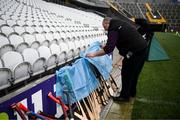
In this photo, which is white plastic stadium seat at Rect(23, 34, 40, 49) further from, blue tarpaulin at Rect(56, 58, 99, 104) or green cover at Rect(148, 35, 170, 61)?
green cover at Rect(148, 35, 170, 61)

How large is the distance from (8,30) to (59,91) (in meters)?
2.57

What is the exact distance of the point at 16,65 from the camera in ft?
9.94

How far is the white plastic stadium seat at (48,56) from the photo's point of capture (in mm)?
3884

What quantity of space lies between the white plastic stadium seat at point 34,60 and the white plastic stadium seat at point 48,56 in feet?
0.60

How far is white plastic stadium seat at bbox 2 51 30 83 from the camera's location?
9.82 ft

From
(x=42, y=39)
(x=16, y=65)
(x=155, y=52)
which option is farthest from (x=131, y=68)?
(x=155, y=52)

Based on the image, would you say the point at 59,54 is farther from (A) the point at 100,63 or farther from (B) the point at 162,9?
(B) the point at 162,9

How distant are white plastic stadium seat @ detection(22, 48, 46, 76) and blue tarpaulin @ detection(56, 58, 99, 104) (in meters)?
0.45

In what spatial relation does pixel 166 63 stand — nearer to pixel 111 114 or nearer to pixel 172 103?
pixel 172 103

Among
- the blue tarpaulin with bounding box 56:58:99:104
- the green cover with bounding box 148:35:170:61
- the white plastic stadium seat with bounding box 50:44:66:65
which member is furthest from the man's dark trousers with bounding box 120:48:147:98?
the green cover with bounding box 148:35:170:61

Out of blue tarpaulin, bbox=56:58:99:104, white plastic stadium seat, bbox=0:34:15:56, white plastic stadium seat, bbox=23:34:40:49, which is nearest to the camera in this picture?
blue tarpaulin, bbox=56:58:99:104

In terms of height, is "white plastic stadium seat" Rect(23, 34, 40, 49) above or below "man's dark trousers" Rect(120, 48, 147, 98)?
above

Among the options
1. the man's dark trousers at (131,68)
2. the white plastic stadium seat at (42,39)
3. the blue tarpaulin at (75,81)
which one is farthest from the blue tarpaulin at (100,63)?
the white plastic stadium seat at (42,39)

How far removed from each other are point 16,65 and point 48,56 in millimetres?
993
